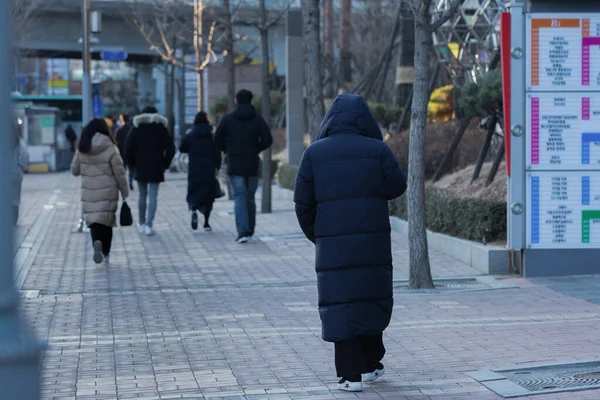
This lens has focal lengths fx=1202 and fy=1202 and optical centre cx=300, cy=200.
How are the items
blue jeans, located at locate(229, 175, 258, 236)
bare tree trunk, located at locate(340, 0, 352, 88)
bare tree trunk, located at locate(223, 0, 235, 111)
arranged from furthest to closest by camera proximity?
bare tree trunk, located at locate(340, 0, 352, 88)
bare tree trunk, located at locate(223, 0, 235, 111)
blue jeans, located at locate(229, 175, 258, 236)

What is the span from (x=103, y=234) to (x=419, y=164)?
3.95 m

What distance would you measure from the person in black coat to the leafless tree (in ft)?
13.1

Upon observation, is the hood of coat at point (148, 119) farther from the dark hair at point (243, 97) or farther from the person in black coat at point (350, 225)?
the person in black coat at point (350, 225)

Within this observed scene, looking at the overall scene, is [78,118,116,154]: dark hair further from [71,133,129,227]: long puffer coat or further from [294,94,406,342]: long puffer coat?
[294,94,406,342]: long puffer coat

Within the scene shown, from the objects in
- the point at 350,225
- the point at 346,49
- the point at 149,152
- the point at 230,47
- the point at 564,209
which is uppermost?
the point at 346,49

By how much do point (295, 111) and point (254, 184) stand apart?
766 centimetres

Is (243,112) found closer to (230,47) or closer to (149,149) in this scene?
(149,149)

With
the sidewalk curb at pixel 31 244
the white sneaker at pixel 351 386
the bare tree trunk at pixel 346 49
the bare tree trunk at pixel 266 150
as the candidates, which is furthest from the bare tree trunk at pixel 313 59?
the bare tree trunk at pixel 346 49

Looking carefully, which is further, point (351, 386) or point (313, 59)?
point (313, 59)

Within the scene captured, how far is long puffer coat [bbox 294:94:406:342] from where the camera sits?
251 inches

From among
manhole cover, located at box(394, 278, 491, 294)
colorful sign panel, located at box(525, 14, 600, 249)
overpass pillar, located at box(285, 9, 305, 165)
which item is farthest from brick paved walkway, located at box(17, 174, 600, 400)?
overpass pillar, located at box(285, 9, 305, 165)

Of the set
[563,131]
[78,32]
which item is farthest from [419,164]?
[78,32]

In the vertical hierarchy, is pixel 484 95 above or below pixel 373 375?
above

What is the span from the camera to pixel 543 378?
22.3 ft
